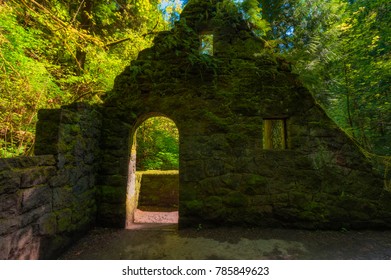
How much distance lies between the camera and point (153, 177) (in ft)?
22.2

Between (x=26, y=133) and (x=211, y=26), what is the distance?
→ 421 cm

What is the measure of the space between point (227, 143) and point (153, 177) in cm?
400

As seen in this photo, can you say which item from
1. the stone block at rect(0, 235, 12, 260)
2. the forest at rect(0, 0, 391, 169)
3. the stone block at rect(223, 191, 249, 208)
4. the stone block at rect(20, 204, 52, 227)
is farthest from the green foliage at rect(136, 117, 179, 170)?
the stone block at rect(0, 235, 12, 260)

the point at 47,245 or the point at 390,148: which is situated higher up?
the point at 390,148

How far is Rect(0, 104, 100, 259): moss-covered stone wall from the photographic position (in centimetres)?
188

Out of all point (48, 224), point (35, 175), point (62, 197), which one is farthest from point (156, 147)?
point (35, 175)

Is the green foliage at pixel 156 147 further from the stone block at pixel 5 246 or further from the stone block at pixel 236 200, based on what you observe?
the stone block at pixel 5 246

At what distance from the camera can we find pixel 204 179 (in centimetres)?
352

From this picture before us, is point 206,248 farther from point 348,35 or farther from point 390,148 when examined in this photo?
point 348,35

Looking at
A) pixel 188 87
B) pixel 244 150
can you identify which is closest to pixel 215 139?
pixel 244 150

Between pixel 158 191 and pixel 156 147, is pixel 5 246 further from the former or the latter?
pixel 156 147

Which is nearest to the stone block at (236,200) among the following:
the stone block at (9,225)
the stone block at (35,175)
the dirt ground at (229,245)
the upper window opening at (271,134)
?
the dirt ground at (229,245)

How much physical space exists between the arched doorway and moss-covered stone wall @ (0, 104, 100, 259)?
0.82m

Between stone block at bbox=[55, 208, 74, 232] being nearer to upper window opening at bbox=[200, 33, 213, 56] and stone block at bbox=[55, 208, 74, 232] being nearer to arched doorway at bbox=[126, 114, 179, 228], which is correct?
arched doorway at bbox=[126, 114, 179, 228]
